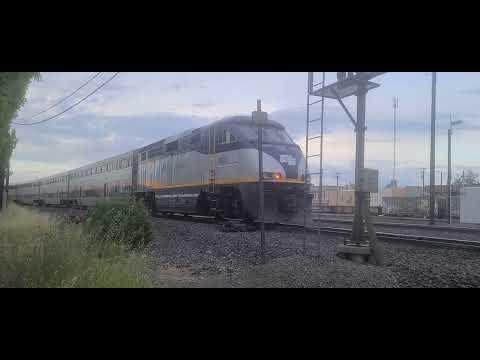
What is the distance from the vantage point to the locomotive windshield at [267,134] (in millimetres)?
12281

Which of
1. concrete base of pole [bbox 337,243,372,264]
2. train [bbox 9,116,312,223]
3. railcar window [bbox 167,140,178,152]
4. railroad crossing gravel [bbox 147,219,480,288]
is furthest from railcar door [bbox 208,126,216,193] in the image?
concrete base of pole [bbox 337,243,372,264]

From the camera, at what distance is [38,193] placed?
4678cm

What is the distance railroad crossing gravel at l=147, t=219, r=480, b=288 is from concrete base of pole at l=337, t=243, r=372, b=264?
243mm

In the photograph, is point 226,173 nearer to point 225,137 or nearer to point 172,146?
point 225,137

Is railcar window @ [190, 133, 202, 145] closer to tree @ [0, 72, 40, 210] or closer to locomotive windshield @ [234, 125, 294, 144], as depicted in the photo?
locomotive windshield @ [234, 125, 294, 144]

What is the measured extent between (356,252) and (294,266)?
1.52 m

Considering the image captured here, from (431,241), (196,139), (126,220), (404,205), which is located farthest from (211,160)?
(404,205)

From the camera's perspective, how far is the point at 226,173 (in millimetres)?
12516

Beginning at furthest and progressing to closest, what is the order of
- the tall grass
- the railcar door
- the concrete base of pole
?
the railcar door, the concrete base of pole, the tall grass

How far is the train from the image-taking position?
38.3 ft

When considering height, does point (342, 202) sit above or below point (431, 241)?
above

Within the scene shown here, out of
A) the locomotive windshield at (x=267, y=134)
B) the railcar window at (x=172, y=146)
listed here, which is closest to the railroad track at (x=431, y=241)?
the locomotive windshield at (x=267, y=134)
